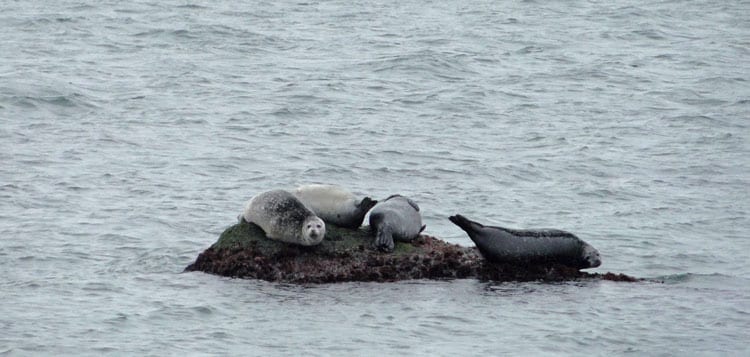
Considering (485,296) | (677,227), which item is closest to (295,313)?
(485,296)

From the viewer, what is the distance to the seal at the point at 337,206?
11727 millimetres

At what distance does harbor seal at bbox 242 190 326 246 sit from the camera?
11.2 meters

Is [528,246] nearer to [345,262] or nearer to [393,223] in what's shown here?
[393,223]

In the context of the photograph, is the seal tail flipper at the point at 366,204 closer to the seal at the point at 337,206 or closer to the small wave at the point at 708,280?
the seal at the point at 337,206

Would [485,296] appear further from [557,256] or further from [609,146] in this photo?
[609,146]

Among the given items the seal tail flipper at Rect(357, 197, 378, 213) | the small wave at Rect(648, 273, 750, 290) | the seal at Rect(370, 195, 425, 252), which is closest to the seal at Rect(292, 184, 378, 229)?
the seal tail flipper at Rect(357, 197, 378, 213)

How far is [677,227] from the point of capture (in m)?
15.9

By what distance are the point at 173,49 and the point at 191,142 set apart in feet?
31.7

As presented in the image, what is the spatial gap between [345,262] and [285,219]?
0.61m

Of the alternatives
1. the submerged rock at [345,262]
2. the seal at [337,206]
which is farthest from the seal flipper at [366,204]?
the submerged rock at [345,262]

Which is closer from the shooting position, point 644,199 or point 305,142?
point 644,199

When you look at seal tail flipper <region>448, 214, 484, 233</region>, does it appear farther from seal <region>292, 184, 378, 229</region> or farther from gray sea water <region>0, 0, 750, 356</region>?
seal <region>292, 184, 378, 229</region>

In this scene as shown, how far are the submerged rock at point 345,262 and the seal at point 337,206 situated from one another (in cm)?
9

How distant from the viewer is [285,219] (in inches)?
448
